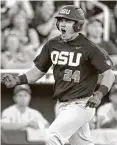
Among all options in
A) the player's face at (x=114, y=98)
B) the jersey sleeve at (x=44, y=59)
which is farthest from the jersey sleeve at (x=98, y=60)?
the player's face at (x=114, y=98)

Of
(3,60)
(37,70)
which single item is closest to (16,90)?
(3,60)

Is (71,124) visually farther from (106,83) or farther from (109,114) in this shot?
(109,114)

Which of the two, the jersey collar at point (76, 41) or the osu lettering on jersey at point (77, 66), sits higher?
the jersey collar at point (76, 41)

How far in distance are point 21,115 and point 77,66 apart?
2.89 metres

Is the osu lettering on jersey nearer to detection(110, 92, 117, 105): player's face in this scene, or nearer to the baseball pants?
the baseball pants

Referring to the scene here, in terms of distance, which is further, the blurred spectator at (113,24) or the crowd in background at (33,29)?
the blurred spectator at (113,24)

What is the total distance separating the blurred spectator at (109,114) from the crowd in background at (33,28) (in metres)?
0.61

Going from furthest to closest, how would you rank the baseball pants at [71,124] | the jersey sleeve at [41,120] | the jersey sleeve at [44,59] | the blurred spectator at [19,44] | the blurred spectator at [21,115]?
the blurred spectator at [19,44], the jersey sleeve at [41,120], the blurred spectator at [21,115], the jersey sleeve at [44,59], the baseball pants at [71,124]

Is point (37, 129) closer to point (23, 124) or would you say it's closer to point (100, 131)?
point (23, 124)

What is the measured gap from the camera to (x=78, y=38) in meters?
4.72

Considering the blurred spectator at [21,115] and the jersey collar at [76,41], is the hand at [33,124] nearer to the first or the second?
the blurred spectator at [21,115]

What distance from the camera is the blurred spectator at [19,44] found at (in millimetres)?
7656

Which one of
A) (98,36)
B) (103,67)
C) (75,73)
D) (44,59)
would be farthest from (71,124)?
(98,36)

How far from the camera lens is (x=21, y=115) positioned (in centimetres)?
732
